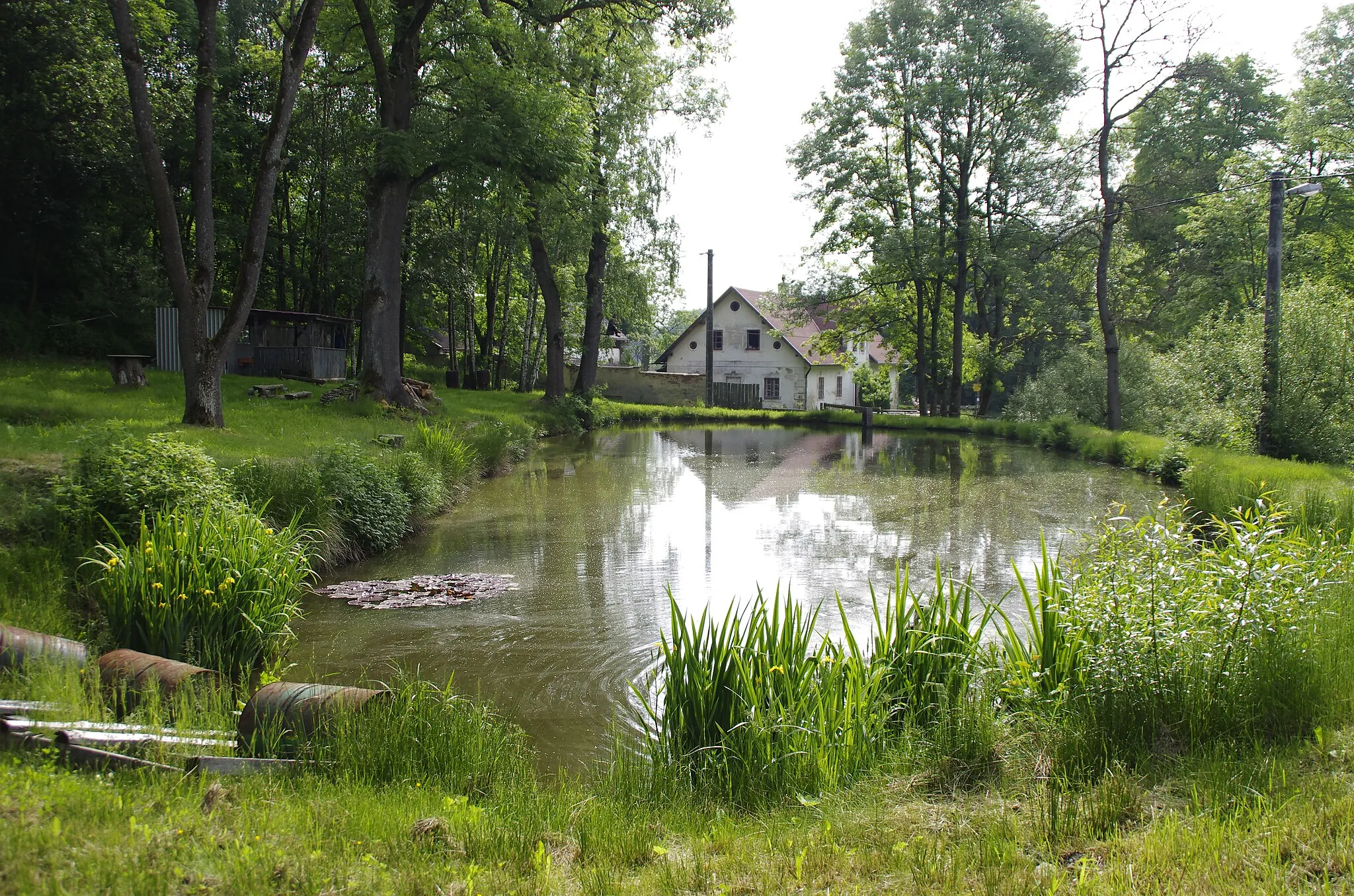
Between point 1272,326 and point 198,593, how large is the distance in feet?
50.7

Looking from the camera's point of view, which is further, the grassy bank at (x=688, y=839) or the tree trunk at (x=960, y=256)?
the tree trunk at (x=960, y=256)

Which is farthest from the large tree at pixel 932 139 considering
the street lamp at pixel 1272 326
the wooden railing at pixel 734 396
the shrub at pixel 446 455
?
the shrub at pixel 446 455

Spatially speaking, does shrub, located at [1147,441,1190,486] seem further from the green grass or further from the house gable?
the house gable

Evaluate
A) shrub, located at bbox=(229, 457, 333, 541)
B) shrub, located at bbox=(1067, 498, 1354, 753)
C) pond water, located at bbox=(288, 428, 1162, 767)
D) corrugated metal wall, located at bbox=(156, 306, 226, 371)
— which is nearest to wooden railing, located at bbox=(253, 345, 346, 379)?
corrugated metal wall, located at bbox=(156, 306, 226, 371)

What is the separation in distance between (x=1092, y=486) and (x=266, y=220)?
48.8 ft

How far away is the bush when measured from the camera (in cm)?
620

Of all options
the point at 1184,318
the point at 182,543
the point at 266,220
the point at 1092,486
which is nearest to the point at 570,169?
the point at 266,220

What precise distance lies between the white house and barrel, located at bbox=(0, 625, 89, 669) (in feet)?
142

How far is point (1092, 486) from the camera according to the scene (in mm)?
16188

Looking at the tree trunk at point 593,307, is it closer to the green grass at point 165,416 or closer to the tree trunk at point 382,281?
the green grass at point 165,416

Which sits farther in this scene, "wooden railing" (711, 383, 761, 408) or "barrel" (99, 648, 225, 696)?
"wooden railing" (711, 383, 761, 408)

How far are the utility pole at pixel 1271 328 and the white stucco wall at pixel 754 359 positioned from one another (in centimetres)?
3326

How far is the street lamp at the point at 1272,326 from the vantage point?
539 inches

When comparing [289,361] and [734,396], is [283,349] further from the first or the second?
[734,396]
